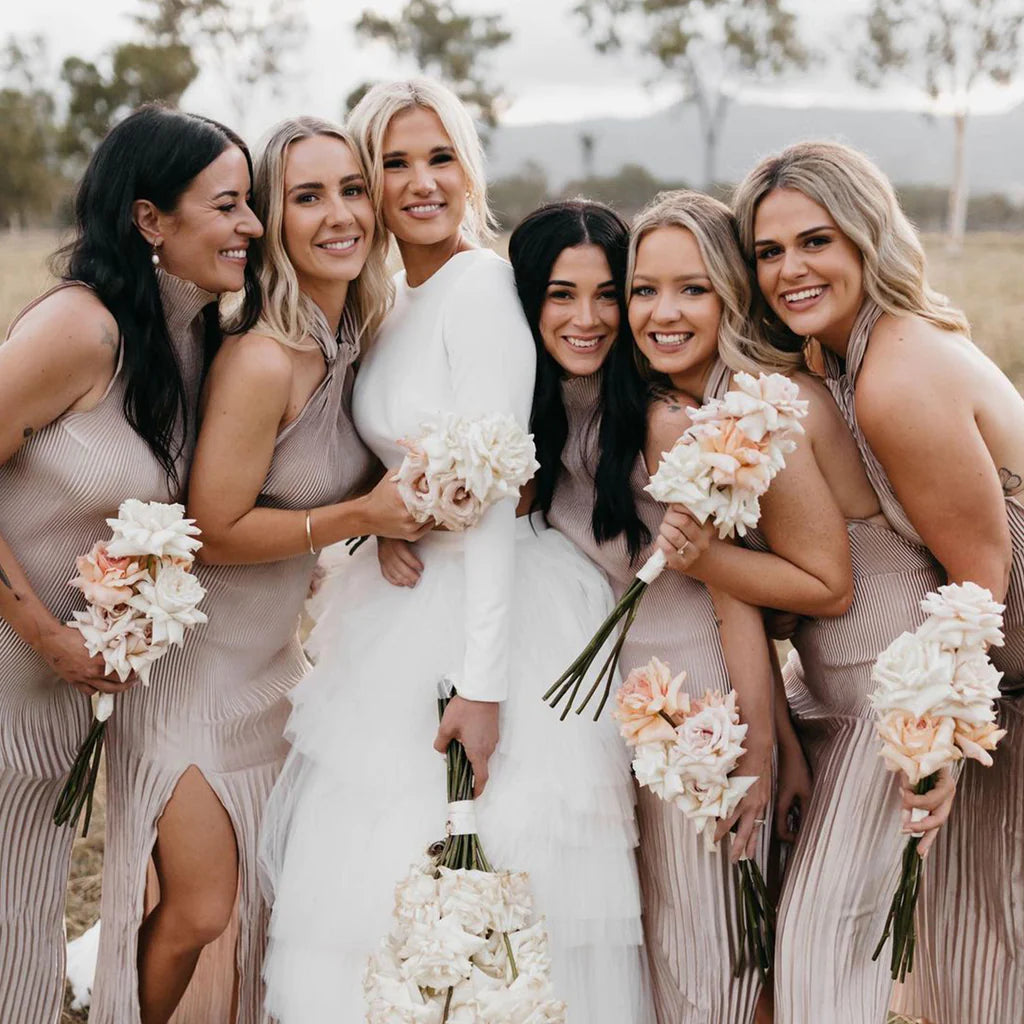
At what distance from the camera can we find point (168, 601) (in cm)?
327

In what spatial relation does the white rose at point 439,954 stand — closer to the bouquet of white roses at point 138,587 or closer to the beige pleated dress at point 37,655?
the bouquet of white roses at point 138,587

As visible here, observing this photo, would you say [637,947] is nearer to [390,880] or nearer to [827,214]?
[390,880]

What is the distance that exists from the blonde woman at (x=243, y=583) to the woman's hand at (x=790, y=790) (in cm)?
135

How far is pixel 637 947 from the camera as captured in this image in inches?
141

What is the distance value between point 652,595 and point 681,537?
1.80 ft

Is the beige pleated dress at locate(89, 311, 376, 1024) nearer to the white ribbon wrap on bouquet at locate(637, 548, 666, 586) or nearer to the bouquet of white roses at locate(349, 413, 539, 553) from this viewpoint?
the bouquet of white roses at locate(349, 413, 539, 553)

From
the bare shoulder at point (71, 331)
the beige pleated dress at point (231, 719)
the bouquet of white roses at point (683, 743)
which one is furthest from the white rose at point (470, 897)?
the bare shoulder at point (71, 331)

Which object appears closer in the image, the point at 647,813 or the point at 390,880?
the point at 390,880

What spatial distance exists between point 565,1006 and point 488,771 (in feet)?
2.25

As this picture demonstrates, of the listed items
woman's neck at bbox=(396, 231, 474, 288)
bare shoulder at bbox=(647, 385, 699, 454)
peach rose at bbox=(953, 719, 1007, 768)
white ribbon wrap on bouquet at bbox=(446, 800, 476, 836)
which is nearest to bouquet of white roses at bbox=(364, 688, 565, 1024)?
white ribbon wrap on bouquet at bbox=(446, 800, 476, 836)

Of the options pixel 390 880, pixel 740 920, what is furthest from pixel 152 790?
pixel 740 920

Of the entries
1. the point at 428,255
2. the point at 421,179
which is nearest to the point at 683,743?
the point at 428,255

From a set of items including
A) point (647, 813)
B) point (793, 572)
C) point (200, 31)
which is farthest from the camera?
point (200, 31)

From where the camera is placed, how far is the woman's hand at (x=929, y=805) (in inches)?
123
